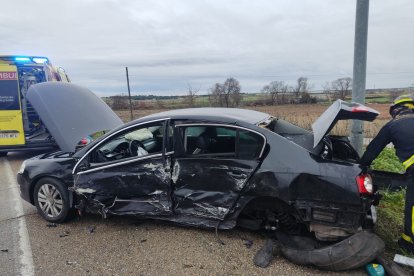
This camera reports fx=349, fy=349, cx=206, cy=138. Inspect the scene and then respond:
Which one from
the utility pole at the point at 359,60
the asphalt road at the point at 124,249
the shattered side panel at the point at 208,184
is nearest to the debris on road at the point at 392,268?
the asphalt road at the point at 124,249

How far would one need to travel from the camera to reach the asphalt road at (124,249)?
3.66m

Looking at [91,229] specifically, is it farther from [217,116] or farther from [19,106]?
[19,106]

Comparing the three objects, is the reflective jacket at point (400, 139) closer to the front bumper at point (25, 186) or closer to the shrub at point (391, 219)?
the shrub at point (391, 219)

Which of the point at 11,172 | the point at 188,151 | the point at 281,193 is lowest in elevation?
the point at 11,172

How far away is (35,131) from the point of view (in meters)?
10.4

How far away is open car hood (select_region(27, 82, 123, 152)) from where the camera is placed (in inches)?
259

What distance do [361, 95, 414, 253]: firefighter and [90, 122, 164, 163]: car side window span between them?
2.51 metres

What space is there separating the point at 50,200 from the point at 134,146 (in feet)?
4.63

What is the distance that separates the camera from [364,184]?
357 cm

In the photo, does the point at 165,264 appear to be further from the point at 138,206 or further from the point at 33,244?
the point at 33,244

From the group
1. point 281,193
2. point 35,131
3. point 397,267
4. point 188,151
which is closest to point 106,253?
point 188,151

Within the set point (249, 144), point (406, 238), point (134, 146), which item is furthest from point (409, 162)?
point (134, 146)

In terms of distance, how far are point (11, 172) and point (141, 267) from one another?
653 centimetres

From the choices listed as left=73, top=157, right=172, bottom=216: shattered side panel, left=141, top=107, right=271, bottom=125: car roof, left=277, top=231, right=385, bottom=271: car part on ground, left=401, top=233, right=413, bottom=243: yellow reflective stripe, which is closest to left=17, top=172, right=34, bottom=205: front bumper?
left=73, top=157, right=172, bottom=216: shattered side panel
